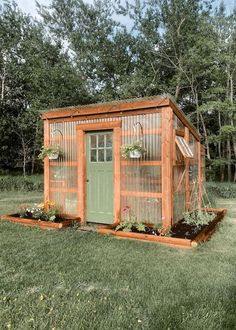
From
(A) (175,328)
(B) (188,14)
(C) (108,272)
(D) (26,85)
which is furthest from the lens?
(D) (26,85)

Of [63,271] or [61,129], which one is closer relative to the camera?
[63,271]

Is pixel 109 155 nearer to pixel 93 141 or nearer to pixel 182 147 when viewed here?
pixel 93 141

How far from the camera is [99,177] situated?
6055 mm

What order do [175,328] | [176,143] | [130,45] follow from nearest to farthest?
1. [175,328]
2. [176,143]
3. [130,45]

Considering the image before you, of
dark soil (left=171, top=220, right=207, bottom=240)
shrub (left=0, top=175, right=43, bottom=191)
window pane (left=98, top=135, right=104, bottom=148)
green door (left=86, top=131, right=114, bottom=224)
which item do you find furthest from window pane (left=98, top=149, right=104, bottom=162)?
shrub (left=0, top=175, right=43, bottom=191)

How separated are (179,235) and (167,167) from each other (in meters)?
1.21

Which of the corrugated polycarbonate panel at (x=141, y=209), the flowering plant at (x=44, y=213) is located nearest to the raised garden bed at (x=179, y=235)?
the corrugated polycarbonate panel at (x=141, y=209)

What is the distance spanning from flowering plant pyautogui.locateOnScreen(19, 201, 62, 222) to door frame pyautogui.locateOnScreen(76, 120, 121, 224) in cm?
57

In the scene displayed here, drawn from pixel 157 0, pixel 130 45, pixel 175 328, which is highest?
pixel 157 0

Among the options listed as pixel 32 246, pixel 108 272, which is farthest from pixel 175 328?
pixel 32 246

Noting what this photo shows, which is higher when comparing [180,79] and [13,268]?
[180,79]

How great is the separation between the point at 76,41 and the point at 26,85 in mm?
4523

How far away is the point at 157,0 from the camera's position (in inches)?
634

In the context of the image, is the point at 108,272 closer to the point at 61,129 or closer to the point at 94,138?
the point at 94,138
